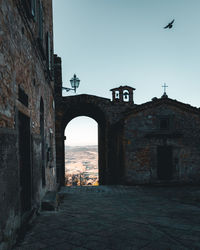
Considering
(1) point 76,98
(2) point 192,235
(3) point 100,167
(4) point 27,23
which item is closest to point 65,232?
(2) point 192,235

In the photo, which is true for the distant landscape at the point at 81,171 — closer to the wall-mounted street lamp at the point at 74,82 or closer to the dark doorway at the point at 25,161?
the wall-mounted street lamp at the point at 74,82

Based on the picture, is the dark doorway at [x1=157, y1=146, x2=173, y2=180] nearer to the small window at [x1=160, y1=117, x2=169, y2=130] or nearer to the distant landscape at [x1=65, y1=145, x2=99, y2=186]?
the small window at [x1=160, y1=117, x2=169, y2=130]

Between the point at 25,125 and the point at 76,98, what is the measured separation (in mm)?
9567

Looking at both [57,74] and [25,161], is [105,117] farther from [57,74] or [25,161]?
[25,161]

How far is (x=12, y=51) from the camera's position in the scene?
9.91ft

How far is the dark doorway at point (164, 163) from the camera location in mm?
12094

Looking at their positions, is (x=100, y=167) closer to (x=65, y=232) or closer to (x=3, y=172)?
(x=65, y=232)

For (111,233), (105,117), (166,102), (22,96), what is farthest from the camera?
(105,117)

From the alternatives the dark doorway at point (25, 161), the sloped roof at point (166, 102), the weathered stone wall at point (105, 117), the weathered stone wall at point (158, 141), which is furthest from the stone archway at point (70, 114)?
the dark doorway at point (25, 161)

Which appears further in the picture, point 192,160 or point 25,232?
point 192,160

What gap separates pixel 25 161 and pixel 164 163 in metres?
9.77

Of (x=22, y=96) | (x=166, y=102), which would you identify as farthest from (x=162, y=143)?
(x=22, y=96)

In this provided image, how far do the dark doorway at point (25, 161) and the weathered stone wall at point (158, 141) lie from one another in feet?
27.6

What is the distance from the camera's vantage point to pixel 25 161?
4016 millimetres
